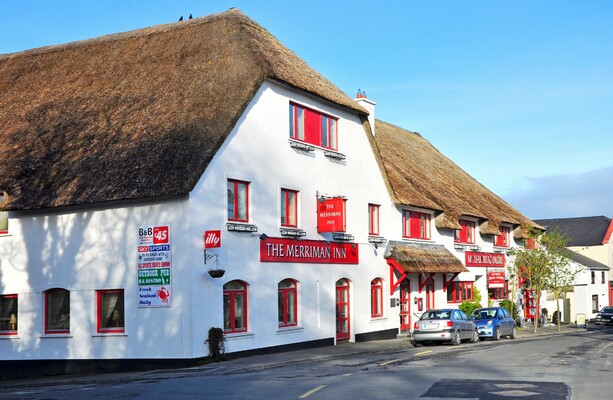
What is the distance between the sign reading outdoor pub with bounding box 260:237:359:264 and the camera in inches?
1059

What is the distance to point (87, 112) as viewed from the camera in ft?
91.5

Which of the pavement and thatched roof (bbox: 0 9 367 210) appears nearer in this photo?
the pavement

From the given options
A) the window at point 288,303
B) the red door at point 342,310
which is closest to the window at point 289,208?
the window at point 288,303

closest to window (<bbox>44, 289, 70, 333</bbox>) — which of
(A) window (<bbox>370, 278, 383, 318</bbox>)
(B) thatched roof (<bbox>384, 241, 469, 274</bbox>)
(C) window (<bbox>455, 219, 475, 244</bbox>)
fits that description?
(A) window (<bbox>370, 278, 383, 318</bbox>)

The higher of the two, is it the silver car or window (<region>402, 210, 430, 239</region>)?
window (<region>402, 210, 430, 239</region>)

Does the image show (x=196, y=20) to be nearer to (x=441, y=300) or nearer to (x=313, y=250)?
(x=313, y=250)

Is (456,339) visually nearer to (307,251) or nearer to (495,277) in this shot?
(307,251)

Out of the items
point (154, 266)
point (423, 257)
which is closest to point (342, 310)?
point (423, 257)

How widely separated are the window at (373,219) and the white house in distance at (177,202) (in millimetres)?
607

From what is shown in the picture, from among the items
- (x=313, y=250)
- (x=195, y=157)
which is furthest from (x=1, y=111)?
(x=313, y=250)

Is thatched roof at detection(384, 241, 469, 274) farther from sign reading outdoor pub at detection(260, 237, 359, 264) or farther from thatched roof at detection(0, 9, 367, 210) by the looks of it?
thatched roof at detection(0, 9, 367, 210)

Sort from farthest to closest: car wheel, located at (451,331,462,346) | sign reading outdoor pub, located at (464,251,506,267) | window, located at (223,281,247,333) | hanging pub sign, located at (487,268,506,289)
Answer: hanging pub sign, located at (487,268,506,289) < sign reading outdoor pub, located at (464,251,506,267) < car wheel, located at (451,331,462,346) < window, located at (223,281,247,333)

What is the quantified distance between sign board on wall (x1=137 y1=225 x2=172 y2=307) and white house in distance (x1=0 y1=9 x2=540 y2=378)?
1.6 inches

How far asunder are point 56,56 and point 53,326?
1222 centimetres
